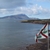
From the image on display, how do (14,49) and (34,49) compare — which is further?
(14,49)

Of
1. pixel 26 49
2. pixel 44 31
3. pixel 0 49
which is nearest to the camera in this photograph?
pixel 44 31

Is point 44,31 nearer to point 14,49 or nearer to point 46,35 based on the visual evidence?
point 46,35

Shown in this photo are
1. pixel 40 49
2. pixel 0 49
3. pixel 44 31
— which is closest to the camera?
pixel 44 31

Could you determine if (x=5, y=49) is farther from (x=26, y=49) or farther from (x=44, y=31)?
(x=44, y=31)

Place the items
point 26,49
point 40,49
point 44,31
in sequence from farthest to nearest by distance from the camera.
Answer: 1. point 26,49
2. point 40,49
3. point 44,31

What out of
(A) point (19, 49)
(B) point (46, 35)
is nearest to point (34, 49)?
(A) point (19, 49)

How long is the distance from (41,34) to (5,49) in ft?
62.0

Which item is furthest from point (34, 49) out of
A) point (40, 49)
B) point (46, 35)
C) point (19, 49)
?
point (46, 35)

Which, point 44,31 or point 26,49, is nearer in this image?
point 44,31

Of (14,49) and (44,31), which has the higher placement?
(44,31)

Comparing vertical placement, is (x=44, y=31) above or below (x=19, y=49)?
above

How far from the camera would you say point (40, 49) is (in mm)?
22797

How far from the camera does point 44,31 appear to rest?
866 cm

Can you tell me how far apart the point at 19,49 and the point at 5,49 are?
233 centimetres
